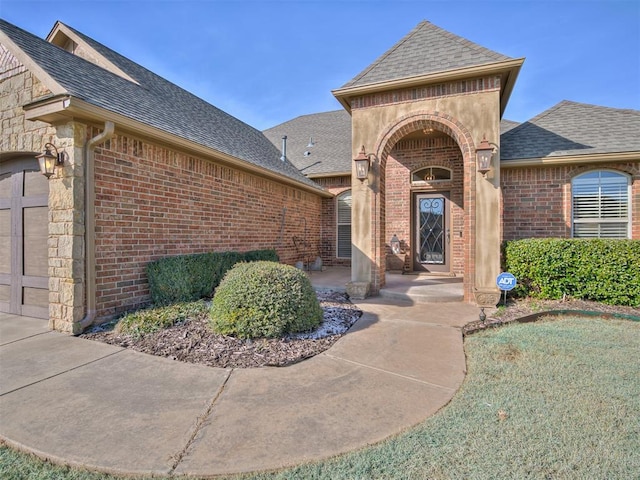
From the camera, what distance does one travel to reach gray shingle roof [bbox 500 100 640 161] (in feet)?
22.5

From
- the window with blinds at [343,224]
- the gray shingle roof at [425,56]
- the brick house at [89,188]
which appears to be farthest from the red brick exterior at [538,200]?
the brick house at [89,188]

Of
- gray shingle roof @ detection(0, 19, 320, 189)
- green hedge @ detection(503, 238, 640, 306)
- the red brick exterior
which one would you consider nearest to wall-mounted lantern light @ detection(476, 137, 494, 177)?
green hedge @ detection(503, 238, 640, 306)

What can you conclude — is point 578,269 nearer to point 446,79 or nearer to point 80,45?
point 446,79

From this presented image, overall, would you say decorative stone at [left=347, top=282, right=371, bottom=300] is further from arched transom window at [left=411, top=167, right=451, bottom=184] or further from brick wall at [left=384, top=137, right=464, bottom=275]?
arched transom window at [left=411, top=167, right=451, bottom=184]

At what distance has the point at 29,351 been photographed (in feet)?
11.8

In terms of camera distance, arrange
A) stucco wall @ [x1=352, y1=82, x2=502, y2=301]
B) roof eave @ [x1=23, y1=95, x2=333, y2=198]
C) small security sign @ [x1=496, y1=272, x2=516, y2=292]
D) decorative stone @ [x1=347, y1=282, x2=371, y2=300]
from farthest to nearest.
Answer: decorative stone @ [x1=347, y1=282, x2=371, y2=300]
stucco wall @ [x1=352, y1=82, x2=502, y2=301]
small security sign @ [x1=496, y1=272, x2=516, y2=292]
roof eave @ [x1=23, y1=95, x2=333, y2=198]

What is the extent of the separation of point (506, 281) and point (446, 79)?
391cm

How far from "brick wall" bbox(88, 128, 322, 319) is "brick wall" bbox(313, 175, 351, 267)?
359 centimetres

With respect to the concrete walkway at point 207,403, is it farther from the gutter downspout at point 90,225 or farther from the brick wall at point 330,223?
the brick wall at point 330,223

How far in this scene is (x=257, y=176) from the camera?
26.5ft

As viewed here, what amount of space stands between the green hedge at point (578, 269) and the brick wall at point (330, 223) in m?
6.06

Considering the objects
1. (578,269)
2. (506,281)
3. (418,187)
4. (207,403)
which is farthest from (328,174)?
(207,403)

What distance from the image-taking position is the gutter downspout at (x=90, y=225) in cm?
427

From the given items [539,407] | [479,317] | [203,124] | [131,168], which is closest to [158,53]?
[203,124]
